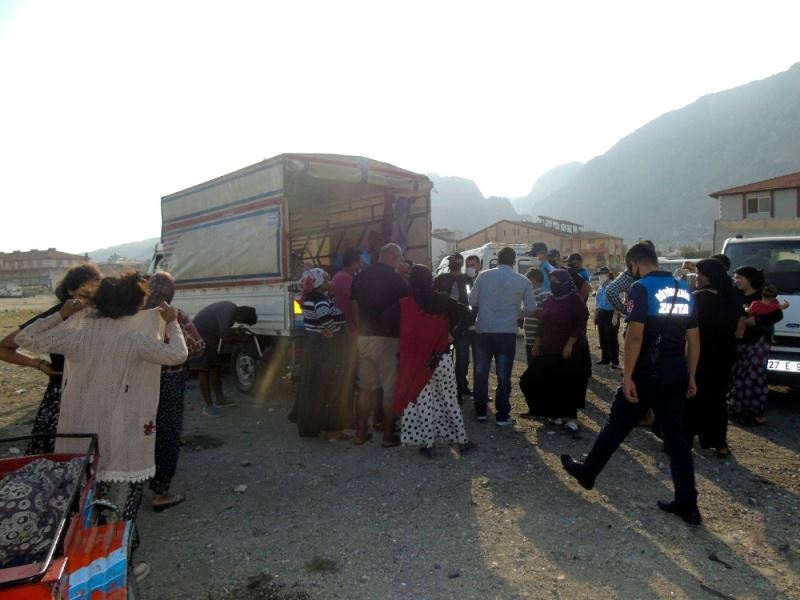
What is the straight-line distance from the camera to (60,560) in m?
1.88

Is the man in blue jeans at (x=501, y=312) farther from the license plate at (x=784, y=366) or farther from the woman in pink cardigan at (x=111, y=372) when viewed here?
the woman in pink cardigan at (x=111, y=372)

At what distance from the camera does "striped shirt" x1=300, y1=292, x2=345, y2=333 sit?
5.43 meters

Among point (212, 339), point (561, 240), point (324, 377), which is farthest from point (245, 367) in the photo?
point (561, 240)

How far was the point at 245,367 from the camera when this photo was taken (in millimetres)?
7910

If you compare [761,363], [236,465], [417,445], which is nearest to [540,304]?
[761,363]

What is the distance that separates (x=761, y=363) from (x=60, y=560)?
20.7 ft

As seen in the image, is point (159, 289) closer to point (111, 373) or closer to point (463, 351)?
point (111, 373)

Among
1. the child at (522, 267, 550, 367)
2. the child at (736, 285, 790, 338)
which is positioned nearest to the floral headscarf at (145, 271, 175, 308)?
the child at (522, 267, 550, 367)

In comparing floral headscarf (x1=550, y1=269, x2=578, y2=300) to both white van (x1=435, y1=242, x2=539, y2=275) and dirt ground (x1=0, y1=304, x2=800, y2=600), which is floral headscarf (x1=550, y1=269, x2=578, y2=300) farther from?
white van (x1=435, y1=242, x2=539, y2=275)

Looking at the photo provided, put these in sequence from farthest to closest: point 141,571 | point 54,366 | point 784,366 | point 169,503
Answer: point 784,366
point 169,503
point 54,366
point 141,571

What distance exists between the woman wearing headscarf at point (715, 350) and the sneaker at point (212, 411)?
5.35 m

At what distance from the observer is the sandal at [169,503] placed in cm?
405

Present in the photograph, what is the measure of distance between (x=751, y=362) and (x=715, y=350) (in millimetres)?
1380

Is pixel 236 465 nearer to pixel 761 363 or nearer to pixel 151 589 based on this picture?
pixel 151 589
